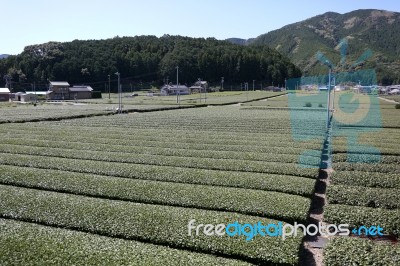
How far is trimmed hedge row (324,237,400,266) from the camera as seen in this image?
941cm

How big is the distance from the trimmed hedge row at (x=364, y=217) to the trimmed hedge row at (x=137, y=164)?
5137mm

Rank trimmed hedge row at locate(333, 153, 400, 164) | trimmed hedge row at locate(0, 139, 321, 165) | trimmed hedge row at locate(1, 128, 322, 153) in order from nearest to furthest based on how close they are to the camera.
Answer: trimmed hedge row at locate(333, 153, 400, 164) → trimmed hedge row at locate(0, 139, 321, 165) → trimmed hedge row at locate(1, 128, 322, 153)

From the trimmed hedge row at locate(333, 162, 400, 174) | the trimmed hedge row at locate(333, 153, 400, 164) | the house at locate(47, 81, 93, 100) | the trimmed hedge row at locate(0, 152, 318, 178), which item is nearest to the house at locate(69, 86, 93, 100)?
the house at locate(47, 81, 93, 100)

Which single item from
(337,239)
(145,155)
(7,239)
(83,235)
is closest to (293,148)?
(145,155)

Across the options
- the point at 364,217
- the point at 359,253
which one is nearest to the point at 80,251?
the point at 359,253

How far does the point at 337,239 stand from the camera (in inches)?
424

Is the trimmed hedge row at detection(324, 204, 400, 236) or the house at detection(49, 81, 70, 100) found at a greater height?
the house at detection(49, 81, 70, 100)

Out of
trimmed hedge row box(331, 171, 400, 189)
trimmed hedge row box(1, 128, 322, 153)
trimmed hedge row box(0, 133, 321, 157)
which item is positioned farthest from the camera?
trimmed hedge row box(1, 128, 322, 153)

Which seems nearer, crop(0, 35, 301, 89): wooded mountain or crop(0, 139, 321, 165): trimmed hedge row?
crop(0, 139, 321, 165): trimmed hedge row

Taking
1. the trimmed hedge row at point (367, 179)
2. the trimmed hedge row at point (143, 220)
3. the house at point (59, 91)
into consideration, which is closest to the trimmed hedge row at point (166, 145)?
the trimmed hedge row at point (367, 179)

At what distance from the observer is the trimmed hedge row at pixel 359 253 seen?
941cm

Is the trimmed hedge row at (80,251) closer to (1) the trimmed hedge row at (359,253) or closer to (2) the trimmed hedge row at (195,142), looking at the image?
(1) the trimmed hedge row at (359,253)

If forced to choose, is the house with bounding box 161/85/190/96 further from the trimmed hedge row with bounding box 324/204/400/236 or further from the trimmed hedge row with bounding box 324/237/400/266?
the trimmed hedge row with bounding box 324/237/400/266

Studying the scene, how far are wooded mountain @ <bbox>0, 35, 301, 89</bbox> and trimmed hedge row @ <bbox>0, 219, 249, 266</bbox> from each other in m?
147
